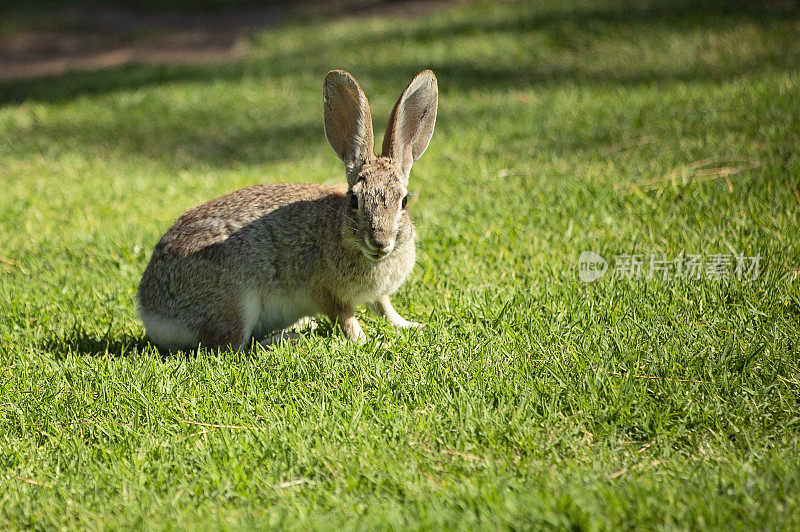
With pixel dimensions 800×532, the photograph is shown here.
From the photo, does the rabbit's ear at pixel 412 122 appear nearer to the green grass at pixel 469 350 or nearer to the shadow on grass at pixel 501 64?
the green grass at pixel 469 350

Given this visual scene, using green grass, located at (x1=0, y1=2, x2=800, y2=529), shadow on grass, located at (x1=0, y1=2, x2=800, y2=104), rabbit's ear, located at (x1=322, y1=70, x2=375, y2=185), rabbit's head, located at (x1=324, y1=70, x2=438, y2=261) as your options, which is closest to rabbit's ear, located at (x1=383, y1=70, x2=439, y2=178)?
rabbit's head, located at (x1=324, y1=70, x2=438, y2=261)

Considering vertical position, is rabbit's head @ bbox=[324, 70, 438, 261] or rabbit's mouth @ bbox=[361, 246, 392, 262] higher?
rabbit's head @ bbox=[324, 70, 438, 261]

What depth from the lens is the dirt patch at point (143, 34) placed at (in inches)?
472

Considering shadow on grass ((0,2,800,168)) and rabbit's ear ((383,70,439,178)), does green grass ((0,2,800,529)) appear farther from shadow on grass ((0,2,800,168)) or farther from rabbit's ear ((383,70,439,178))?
rabbit's ear ((383,70,439,178))

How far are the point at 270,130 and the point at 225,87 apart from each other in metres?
Result: 1.63

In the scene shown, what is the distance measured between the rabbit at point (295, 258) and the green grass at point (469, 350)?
22cm

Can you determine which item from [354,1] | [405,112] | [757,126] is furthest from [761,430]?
[354,1]

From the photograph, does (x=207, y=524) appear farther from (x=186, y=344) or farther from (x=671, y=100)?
(x=671, y=100)

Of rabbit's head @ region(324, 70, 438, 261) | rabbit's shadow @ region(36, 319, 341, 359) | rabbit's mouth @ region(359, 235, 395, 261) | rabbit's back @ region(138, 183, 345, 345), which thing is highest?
rabbit's head @ region(324, 70, 438, 261)

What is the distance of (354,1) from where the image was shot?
50.3 ft

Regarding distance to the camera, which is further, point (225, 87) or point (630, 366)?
point (225, 87)

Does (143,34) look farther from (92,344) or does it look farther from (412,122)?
(412,122)

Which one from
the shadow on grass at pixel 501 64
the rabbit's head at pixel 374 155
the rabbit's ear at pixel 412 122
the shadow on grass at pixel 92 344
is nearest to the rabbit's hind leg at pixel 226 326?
the shadow on grass at pixel 92 344

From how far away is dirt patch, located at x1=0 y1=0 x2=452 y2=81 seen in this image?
472 inches
